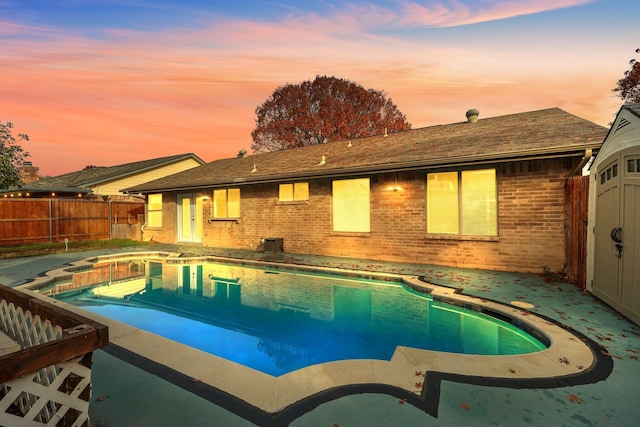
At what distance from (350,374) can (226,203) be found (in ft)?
42.1

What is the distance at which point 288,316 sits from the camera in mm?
5996

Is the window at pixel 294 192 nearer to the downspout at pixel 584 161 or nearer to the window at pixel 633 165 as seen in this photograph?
the downspout at pixel 584 161

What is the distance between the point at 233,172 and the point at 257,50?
707 cm

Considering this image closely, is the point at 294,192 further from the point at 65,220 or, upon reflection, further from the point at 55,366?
the point at 65,220

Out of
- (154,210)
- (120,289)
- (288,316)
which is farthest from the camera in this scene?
(154,210)

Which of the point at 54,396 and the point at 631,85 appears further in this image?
the point at 631,85

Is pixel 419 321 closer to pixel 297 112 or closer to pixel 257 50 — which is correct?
pixel 257 50

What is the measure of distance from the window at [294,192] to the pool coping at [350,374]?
28.6ft

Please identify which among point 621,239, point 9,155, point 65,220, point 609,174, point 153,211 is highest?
point 9,155

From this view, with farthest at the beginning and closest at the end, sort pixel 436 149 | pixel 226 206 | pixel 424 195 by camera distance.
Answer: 1. pixel 226 206
2. pixel 436 149
3. pixel 424 195

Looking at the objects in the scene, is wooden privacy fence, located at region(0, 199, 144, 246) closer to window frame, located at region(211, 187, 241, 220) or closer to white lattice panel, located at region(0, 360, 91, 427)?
window frame, located at region(211, 187, 241, 220)

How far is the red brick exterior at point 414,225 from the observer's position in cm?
800

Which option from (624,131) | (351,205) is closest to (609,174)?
(624,131)

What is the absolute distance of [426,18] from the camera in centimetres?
841
